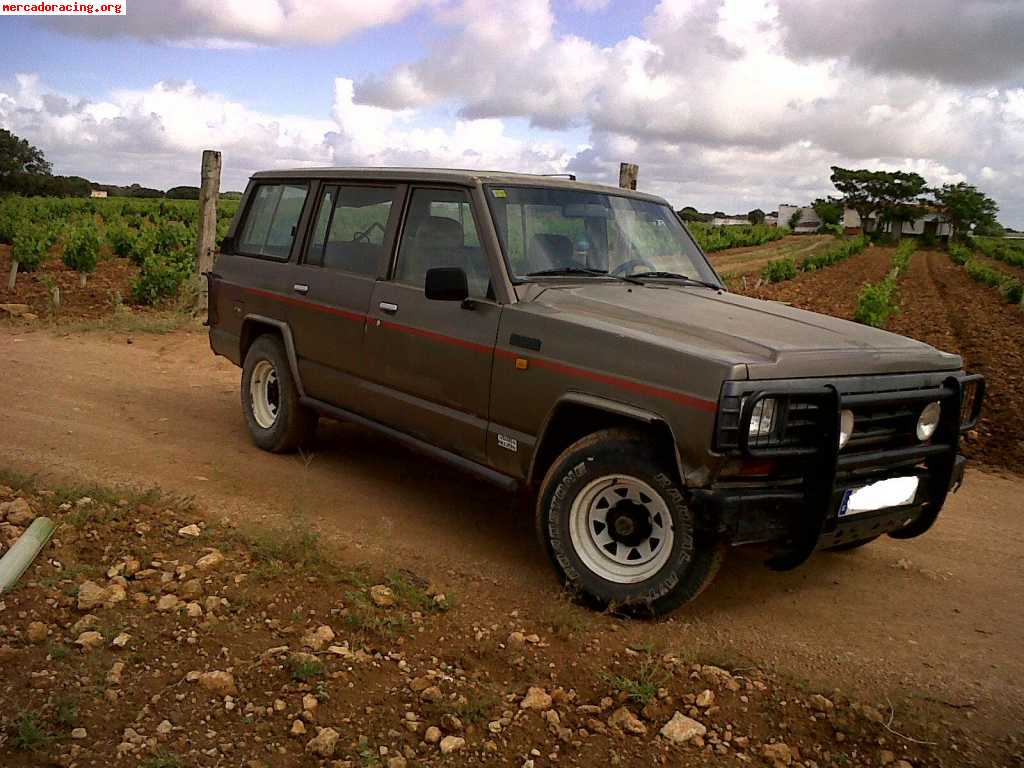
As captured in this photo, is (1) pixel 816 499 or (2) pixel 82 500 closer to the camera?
(1) pixel 816 499

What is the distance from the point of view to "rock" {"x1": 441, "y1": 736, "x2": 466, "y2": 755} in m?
2.89

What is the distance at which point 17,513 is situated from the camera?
451 centimetres

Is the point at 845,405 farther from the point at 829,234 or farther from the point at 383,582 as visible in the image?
the point at 829,234

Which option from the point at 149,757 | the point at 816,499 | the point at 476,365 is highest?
the point at 476,365

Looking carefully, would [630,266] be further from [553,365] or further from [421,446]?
[421,446]

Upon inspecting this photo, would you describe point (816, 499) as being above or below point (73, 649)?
above

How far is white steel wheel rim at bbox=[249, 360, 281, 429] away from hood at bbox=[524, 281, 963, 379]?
2.64 m

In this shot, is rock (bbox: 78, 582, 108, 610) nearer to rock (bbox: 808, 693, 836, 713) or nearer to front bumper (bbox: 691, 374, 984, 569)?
front bumper (bbox: 691, 374, 984, 569)

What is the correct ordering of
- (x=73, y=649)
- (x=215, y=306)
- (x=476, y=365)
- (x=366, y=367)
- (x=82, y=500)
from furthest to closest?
(x=215, y=306) → (x=366, y=367) → (x=82, y=500) → (x=476, y=365) → (x=73, y=649)

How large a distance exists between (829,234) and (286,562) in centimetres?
9607

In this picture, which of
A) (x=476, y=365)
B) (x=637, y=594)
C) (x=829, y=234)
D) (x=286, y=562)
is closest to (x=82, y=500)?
(x=286, y=562)

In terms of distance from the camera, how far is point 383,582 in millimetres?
4180

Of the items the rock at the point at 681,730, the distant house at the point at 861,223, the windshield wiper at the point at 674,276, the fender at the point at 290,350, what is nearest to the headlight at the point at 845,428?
the rock at the point at 681,730

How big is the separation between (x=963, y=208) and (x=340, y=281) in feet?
368
